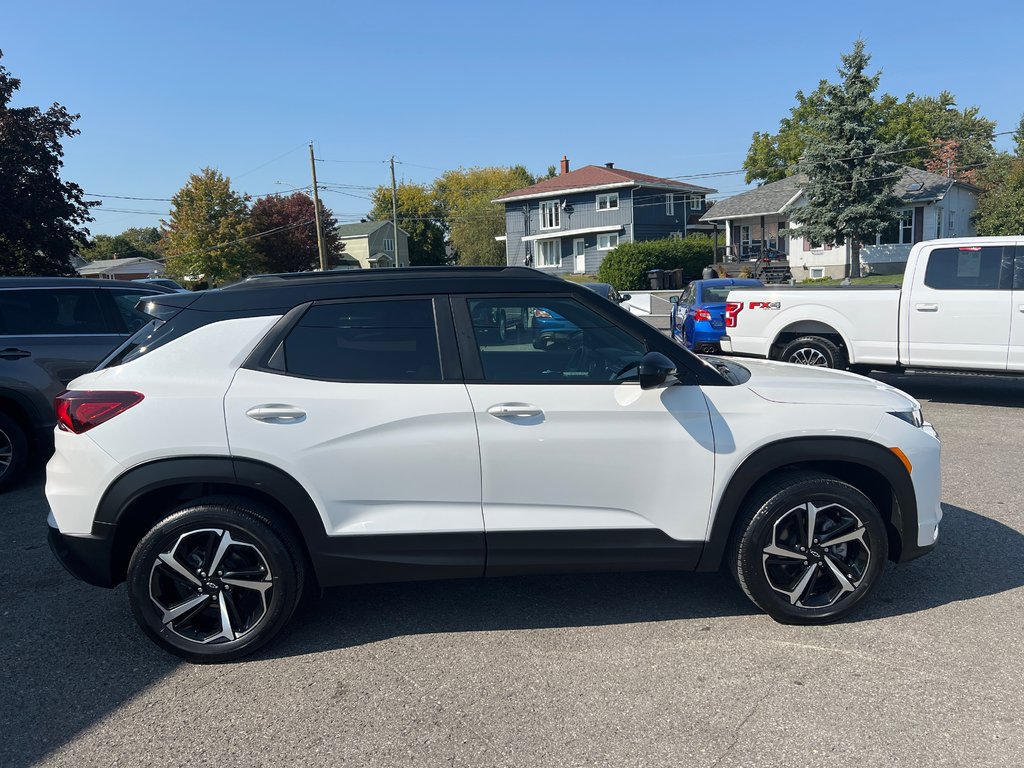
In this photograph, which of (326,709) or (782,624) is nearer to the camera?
(326,709)

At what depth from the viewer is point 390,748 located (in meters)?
2.95

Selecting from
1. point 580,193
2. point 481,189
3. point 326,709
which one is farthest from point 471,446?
point 481,189

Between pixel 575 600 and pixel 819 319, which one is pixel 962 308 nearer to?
pixel 819 319

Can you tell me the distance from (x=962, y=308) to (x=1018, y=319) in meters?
0.57

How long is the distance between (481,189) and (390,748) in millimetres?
91626

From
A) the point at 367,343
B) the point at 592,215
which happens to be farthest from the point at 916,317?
the point at 592,215

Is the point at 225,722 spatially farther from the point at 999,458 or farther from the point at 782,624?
the point at 999,458

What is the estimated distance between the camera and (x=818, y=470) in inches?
151

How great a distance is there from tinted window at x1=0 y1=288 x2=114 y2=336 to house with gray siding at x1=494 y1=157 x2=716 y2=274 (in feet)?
141

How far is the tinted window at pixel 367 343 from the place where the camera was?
3.60 m

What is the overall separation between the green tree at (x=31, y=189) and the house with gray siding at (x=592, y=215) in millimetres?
32186

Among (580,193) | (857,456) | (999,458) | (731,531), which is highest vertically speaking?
(580,193)

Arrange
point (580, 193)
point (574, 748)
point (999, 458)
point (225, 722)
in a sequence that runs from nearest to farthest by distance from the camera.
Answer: point (574, 748) < point (225, 722) < point (999, 458) < point (580, 193)

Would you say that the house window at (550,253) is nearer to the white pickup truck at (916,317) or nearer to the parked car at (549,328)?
the white pickup truck at (916,317)
